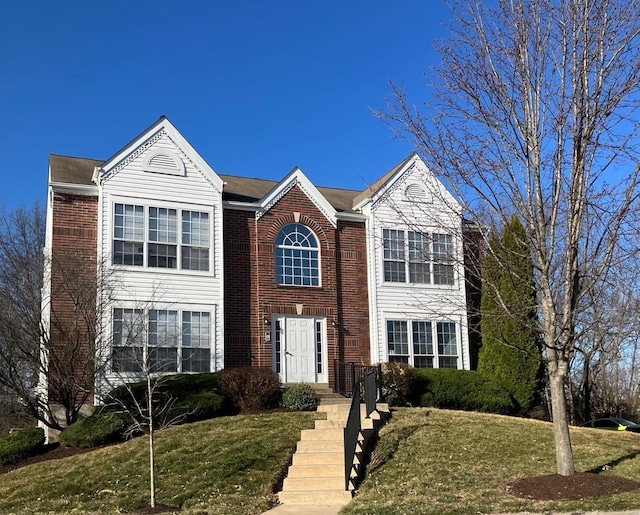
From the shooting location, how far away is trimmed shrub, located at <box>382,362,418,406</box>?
61.8ft

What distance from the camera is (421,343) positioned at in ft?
71.6

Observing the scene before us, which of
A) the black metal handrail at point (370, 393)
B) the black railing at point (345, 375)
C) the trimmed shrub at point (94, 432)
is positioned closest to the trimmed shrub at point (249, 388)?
the black railing at point (345, 375)

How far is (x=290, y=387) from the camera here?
1808 centimetres

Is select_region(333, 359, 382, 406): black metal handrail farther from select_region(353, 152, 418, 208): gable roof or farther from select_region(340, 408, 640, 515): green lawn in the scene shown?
select_region(353, 152, 418, 208): gable roof

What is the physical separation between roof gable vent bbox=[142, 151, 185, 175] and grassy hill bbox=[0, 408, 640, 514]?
7.38m

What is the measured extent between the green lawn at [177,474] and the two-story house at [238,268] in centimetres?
381

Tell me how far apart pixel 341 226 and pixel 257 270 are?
10.5 feet

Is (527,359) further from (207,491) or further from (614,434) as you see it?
(207,491)

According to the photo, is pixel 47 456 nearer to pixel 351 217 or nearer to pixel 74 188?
pixel 74 188

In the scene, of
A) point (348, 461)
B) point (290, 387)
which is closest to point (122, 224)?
point (290, 387)

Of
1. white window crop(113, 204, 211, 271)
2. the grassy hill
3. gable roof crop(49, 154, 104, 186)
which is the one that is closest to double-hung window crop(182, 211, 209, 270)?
white window crop(113, 204, 211, 271)

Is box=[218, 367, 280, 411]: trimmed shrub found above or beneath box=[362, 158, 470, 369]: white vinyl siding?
beneath

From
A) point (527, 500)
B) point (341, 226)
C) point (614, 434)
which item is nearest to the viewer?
point (527, 500)

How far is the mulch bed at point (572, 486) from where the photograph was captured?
33.7ft
